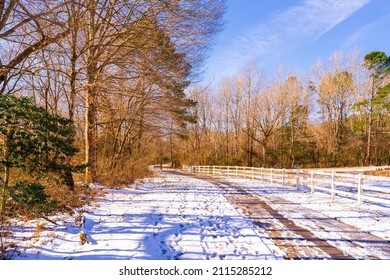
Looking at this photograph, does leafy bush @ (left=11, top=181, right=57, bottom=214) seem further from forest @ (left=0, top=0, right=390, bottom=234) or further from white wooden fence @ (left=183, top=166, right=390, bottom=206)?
white wooden fence @ (left=183, top=166, right=390, bottom=206)

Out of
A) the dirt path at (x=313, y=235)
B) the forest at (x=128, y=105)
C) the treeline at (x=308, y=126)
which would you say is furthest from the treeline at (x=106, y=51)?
the treeline at (x=308, y=126)

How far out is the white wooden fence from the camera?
7652 millimetres

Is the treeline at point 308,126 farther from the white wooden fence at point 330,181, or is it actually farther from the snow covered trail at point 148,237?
the snow covered trail at point 148,237

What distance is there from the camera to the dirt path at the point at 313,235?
3.85 meters

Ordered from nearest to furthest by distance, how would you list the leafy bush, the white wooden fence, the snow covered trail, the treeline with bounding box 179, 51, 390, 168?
the snow covered trail < the leafy bush < the white wooden fence < the treeline with bounding box 179, 51, 390, 168

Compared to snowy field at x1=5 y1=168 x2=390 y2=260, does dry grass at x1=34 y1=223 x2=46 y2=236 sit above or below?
above

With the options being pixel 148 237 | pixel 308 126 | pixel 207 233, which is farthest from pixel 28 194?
pixel 308 126

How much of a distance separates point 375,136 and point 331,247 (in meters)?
38.9

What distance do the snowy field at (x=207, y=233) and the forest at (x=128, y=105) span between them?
2.60 ft

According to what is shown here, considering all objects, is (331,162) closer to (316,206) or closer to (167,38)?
(316,206)

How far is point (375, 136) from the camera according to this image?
3581cm

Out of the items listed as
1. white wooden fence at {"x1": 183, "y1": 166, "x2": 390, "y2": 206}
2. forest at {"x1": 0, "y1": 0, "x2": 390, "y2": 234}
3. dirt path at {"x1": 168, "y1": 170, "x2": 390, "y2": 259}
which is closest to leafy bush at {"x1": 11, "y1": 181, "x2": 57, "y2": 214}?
forest at {"x1": 0, "y1": 0, "x2": 390, "y2": 234}

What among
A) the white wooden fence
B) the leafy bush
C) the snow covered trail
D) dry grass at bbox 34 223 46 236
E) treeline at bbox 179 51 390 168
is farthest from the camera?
treeline at bbox 179 51 390 168
